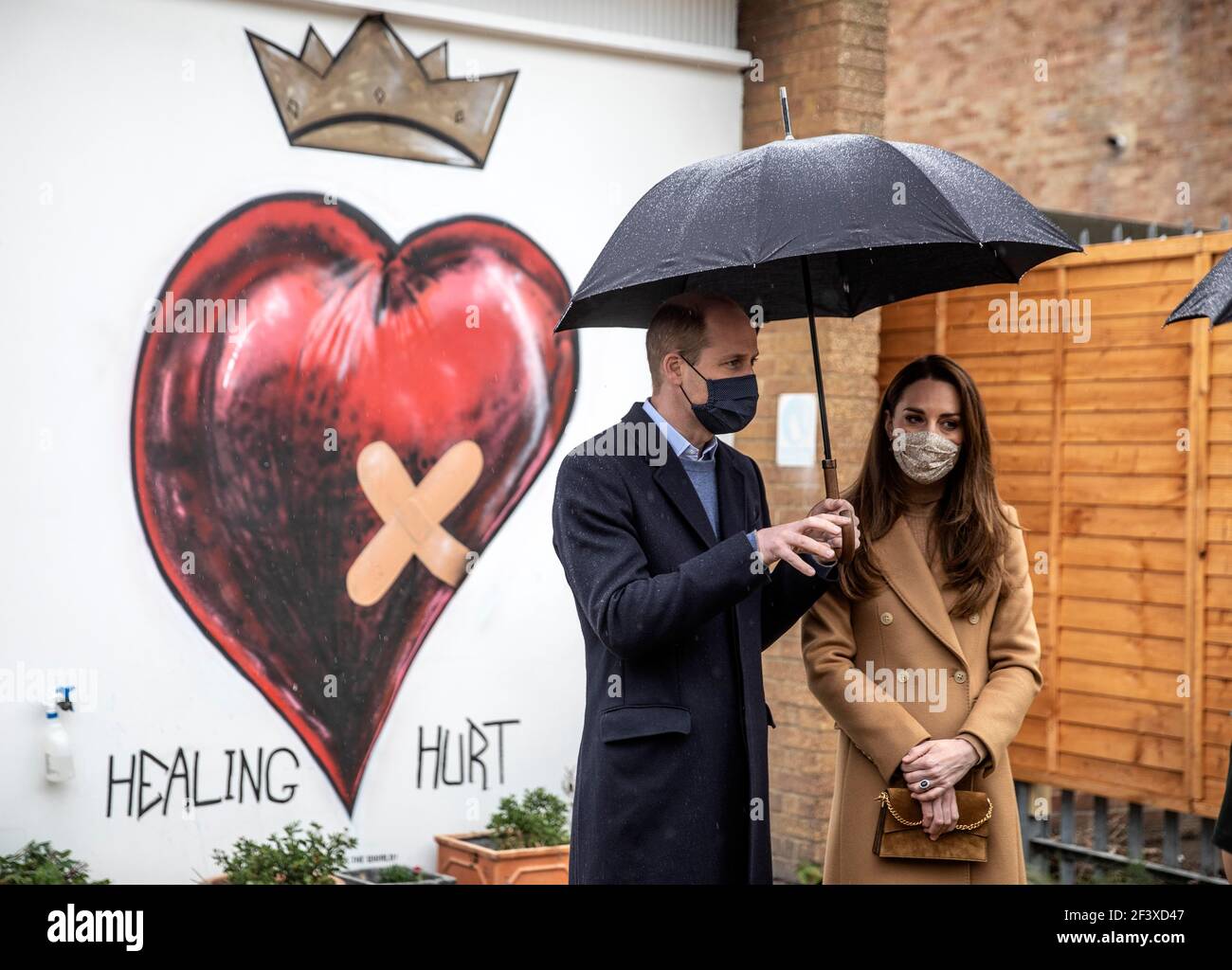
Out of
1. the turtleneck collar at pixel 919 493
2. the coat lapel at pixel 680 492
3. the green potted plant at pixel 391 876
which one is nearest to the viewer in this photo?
the coat lapel at pixel 680 492

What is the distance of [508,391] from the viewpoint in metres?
6.62

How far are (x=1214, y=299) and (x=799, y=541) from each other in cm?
141

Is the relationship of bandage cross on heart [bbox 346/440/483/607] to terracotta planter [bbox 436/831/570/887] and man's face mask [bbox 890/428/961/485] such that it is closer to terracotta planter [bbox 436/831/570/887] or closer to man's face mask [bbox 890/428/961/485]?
terracotta planter [bbox 436/831/570/887]

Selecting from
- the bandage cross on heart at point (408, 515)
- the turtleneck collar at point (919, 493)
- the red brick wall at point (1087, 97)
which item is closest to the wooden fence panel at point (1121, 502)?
the bandage cross on heart at point (408, 515)

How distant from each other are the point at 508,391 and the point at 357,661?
132 cm

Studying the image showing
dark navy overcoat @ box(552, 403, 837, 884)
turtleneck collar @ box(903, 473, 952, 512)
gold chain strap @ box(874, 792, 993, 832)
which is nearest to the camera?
dark navy overcoat @ box(552, 403, 837, 884)

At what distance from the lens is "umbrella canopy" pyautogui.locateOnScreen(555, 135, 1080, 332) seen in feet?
10.5

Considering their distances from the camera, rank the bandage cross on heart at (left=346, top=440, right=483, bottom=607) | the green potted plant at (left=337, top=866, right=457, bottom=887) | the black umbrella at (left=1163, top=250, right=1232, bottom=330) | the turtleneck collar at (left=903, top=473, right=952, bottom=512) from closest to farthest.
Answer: the black umbrella at (left=1163, top=250, right=1232, bottom=330) → the turtleneck collar at (left=903, top=473, right=952, bottom=512) → the green potted plant at (left=337, top=866, right=457, bottom=887) → the bandage cross on heart at (left=346, top=440, right=483, bottom=607)

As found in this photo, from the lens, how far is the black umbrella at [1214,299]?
12.2ft

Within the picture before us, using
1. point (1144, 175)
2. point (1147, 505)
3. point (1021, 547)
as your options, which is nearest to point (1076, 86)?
point (1144, 175)

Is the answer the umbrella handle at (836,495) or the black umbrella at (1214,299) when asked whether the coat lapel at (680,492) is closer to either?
the umbrella handle at (836,495)

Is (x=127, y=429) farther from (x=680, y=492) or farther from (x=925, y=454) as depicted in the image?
(x=925, y=454)

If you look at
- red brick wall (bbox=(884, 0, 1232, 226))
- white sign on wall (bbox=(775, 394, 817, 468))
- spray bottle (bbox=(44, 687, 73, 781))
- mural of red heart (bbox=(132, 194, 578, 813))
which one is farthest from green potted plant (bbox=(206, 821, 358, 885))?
red brick wall (bbox=(884, 0, 1232, 226))

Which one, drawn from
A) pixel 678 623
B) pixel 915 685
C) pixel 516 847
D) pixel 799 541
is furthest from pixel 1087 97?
pixel 678 623
